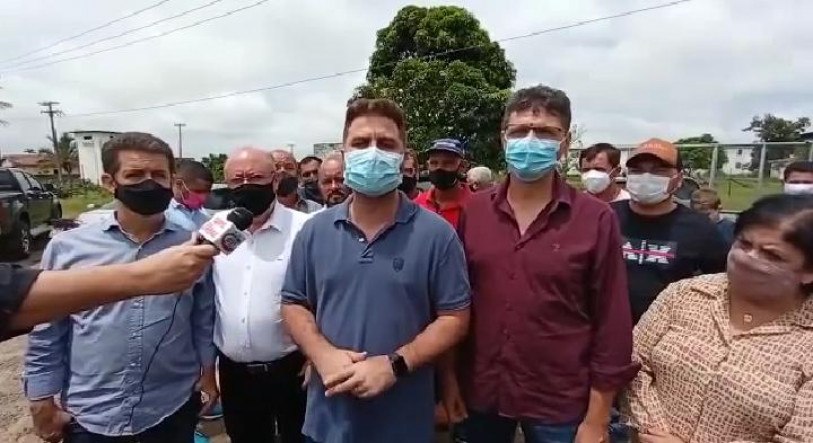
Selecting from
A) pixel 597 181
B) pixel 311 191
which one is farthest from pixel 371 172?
pixel 311 191

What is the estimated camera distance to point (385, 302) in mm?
1894

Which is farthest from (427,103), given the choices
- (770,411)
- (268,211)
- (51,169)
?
(51,169)

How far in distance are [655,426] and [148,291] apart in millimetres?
1696

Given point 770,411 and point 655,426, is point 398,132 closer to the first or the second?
point 655,426

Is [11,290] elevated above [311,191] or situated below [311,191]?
above

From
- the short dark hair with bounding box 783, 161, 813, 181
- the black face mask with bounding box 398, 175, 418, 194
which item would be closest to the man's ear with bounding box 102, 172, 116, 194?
the black face mask with bounding box 398, 175, 418, 194

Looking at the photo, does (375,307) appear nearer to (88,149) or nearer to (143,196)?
(143,196)

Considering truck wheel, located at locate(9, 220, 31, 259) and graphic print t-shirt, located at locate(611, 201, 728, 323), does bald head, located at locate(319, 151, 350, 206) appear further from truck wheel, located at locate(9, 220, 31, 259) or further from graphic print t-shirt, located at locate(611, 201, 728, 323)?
truck wheel, located at locate(9, 220, 31, 259)

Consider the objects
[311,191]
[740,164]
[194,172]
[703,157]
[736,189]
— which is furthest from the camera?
[703,157]

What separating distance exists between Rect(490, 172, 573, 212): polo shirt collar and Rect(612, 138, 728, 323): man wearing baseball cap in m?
0.83

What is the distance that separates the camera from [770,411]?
5.30 feet

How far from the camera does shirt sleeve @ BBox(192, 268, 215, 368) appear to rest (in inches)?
92.0

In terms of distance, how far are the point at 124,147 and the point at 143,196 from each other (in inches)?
9.0

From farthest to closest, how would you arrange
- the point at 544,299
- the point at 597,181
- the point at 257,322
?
1. the point at 597,181
2. the point at 257,322
3. the point at 544,299
